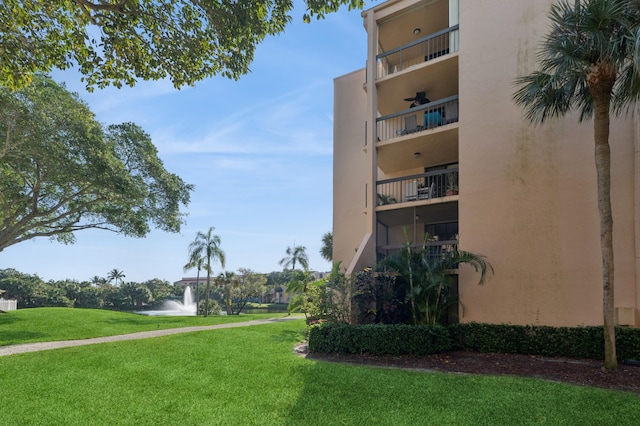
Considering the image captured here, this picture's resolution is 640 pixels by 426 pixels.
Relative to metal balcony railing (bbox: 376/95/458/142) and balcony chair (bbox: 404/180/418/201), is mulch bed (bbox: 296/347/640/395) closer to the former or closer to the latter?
balcony chair (bbox: 404/180/418/201)

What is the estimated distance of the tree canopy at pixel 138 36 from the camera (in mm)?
7078

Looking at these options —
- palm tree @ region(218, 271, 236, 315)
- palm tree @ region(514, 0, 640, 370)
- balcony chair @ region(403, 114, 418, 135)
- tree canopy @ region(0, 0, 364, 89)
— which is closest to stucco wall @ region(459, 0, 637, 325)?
palm tree @ region(514, 0, 640, 370)

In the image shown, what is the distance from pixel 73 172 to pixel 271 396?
1426cm

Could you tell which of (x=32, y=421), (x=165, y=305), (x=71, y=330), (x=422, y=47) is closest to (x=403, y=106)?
(x=422, y=47)

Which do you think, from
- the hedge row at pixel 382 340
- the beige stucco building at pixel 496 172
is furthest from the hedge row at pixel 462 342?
the beige stucco building at pixel 496 172

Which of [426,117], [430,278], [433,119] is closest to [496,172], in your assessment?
[433,119]

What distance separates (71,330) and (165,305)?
53050 mm

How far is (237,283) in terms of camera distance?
4197 cm

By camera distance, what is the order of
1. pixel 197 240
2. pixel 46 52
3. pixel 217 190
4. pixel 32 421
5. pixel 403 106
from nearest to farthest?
pixel 32 421, pixel 46 52, pixel 403 106, pixel 217 190, pixel 197 240

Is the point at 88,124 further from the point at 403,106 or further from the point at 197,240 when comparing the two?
the point at 197,240

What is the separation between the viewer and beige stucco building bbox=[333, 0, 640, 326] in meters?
10.1

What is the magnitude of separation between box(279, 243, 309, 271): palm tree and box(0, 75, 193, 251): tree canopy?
32.2 meters

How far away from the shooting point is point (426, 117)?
14.1 m

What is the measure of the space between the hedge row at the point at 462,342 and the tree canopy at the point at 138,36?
286 inches
